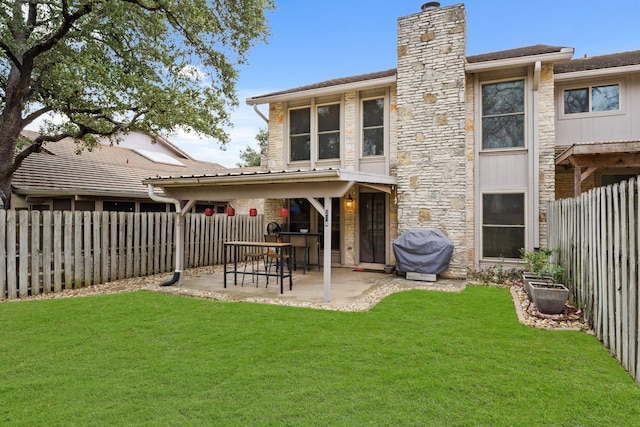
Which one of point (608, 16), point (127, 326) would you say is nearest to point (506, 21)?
point (608, 16)

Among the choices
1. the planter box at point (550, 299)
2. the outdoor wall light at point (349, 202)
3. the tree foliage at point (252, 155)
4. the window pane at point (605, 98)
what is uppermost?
the tree foliage at point (252, 155)

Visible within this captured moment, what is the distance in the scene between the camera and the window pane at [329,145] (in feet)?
36.0

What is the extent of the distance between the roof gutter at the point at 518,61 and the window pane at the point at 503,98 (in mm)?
469

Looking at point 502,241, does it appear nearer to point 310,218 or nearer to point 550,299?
point 550,299

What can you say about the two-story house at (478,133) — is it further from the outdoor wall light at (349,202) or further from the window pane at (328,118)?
the outdoor wall light at (349,202)

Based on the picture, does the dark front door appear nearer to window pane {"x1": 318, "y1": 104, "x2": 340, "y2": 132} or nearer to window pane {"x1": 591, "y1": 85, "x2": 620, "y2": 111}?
window pane {"x1": 318, "y1": 104, "x2": 340, "y2": 132}

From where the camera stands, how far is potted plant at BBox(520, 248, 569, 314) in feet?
18.3

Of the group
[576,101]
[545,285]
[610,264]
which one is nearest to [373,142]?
[576,101]

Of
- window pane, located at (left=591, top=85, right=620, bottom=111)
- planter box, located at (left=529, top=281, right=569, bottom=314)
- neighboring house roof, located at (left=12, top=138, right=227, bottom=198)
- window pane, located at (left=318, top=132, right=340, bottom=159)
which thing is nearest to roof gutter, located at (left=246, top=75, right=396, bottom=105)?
window pane, located at (left=318, top=132, right=340, bottom=159)

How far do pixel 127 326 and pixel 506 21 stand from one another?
17.0 meters

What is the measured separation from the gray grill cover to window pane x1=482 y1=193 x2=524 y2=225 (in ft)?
4.10

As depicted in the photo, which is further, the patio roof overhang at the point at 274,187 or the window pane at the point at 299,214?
the window pane at the point at 299,214

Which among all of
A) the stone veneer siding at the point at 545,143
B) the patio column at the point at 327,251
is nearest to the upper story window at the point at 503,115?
the stone veneer siding at the point at 545,143

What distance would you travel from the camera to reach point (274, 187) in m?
7.46
